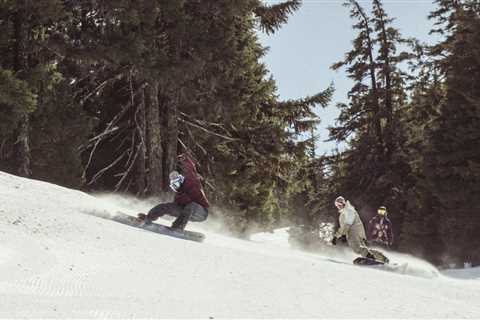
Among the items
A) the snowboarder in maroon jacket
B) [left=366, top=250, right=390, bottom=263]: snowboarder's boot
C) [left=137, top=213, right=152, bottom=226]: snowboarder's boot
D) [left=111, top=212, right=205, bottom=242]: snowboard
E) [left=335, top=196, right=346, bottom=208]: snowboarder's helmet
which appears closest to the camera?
[left=111, top=212, right=205, bottom=242]: snowboard

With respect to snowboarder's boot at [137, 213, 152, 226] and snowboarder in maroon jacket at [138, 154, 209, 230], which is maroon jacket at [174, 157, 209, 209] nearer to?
snowboarder in maroon jacket at [138, 154, 209, 230]

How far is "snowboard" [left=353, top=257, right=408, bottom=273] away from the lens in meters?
11.2

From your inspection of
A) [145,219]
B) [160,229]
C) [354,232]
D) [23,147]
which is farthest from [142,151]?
[354,232]

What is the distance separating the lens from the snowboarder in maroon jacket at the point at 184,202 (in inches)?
422

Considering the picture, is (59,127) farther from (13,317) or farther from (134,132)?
(13,317)

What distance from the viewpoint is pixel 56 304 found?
4801mm

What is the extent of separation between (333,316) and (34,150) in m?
12.5

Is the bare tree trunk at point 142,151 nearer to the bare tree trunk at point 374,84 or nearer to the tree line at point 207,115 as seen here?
the tree line at point 207,115

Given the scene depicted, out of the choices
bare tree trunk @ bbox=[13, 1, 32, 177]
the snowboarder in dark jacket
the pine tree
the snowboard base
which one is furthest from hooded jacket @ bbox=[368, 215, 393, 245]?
bare tree trunk @ bbox=[13, 1, 32, 177]

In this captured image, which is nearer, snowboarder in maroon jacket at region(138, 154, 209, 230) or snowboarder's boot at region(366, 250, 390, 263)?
snowboarder in maroon jacket at region(138, 154, 209, 230)

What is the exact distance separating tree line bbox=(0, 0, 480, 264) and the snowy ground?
6.71 metres

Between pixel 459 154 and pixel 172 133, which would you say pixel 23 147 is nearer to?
pixel 172 133

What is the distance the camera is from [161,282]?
6238mm

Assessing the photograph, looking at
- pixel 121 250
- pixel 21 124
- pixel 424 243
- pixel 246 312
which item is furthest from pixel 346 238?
pixel 424 243
